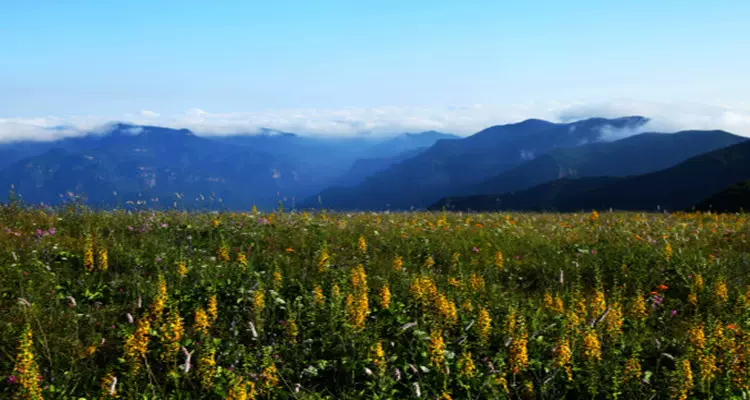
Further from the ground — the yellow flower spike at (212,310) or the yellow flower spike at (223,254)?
the yellow flower spike at (223,254)

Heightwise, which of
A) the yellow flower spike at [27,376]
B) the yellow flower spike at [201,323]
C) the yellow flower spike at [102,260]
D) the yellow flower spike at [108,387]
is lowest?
the yellow flower spike at [108,387]

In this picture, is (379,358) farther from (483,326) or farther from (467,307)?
(467,307)

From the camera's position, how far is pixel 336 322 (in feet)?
19.4

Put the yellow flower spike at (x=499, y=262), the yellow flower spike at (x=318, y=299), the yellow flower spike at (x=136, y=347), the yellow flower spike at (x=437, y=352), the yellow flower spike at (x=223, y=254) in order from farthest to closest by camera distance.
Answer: the yellow flower spike at (x=499, y=262) → the yellow flower spike at (x=223, y=254) → the yellow flower spike at (x=318, y=299) → the yellow flower spike at (x=437, y=352) → the yellow flower spike at (x=136, y=347)

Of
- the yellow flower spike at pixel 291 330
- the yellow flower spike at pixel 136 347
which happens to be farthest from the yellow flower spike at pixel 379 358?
the yellow flower spike at pixel 136 347

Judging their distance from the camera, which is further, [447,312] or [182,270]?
[182,270]

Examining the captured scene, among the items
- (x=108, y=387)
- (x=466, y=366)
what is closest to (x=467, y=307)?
(x=466, y=366)

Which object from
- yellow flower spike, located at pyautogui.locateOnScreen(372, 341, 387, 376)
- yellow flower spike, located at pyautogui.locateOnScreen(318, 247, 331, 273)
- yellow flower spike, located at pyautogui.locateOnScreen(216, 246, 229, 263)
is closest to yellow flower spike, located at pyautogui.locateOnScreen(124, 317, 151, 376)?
yellow flower spike, located at pyautogui.locateOnScreen(372, 341, 387, 376)

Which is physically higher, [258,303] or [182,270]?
[182,270]

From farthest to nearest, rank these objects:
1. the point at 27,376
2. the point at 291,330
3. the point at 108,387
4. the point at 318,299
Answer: the point at 318,299, the point at 291,330, the point at 108,387, the point at 27,376

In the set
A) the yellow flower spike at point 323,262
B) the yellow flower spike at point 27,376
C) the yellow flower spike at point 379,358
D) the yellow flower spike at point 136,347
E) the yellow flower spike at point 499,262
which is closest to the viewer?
the yellow flower spike at point 27,376

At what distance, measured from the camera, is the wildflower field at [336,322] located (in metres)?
5.08

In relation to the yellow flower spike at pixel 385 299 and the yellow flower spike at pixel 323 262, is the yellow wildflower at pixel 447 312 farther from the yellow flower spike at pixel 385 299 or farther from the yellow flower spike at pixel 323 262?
the yellow flower spike at pixel 323 262

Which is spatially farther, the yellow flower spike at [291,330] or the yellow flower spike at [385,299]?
the yellow flower spike at [385,299]
